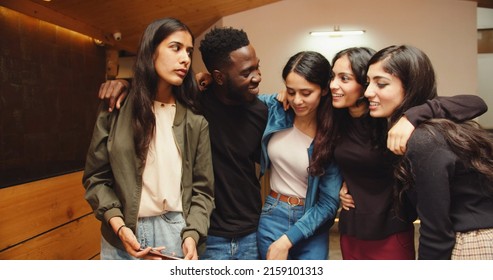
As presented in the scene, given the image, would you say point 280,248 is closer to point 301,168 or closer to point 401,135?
point 301,168

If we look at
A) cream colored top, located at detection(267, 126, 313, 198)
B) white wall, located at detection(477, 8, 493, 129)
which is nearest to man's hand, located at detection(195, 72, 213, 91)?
cream colored top, located at detection(267, 126, 313, 198)

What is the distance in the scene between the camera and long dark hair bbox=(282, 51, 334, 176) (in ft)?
4.05

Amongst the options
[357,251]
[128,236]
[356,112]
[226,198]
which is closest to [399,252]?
[357,251]

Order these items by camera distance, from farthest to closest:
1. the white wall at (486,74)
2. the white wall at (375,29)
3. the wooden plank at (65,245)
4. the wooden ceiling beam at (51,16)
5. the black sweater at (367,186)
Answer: the white wall at (486,74), the white wall at (375,29), the wooden ceiling beam at (51,16), the wooden plank at (65,245), the black sweater at (367,186)

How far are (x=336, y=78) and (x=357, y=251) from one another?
0.60 metres

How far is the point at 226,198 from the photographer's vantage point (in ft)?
4.26

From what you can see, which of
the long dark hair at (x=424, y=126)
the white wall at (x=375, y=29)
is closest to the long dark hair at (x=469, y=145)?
the long dark hair at (x=424, y=126)

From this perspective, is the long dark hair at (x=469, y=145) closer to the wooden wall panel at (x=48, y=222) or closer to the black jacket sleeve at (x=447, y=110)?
the black jacket sleeve at (x=447, y=110)

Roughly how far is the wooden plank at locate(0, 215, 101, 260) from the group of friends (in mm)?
884

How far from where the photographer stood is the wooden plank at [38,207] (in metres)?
1.62

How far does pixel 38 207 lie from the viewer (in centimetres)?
180

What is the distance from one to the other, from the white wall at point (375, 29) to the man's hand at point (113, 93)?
2.51 meters

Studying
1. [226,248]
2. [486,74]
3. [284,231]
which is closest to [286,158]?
[284,231]

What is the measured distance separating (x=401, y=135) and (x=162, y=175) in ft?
2.29
